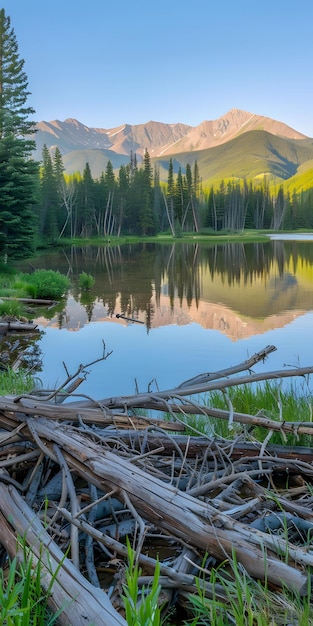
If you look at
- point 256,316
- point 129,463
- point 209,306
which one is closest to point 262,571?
point 129,463

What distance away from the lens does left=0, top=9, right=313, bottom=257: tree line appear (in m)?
33.0

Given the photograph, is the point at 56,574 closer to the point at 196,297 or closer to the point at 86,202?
the point at 196,297

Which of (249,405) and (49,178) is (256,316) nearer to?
(249,405)

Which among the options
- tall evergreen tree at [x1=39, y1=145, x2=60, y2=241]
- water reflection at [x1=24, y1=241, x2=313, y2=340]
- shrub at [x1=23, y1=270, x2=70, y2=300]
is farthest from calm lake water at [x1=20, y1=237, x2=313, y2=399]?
tall evergreen tree at [x1=39, y1=145, x2=60, y2=241]

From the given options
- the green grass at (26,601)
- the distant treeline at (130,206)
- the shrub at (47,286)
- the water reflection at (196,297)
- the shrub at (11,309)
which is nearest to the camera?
the green grass at (26,601)

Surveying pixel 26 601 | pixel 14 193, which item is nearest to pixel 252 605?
pixel 26 601

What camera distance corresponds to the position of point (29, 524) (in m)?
2.90

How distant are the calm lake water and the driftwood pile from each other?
805 mm

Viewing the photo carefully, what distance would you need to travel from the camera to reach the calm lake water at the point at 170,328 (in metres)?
12.1

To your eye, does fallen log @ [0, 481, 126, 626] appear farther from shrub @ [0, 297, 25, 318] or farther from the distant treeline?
the distant treeline

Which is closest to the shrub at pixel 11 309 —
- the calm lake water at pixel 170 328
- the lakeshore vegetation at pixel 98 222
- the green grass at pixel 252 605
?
the calm lake water at pixel 170 328

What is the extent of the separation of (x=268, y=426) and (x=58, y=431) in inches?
54.5

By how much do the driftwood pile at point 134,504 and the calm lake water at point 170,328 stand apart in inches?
31.7

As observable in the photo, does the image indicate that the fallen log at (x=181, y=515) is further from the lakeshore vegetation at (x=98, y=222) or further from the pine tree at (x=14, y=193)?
the pine tree at (x=14, y=193)
